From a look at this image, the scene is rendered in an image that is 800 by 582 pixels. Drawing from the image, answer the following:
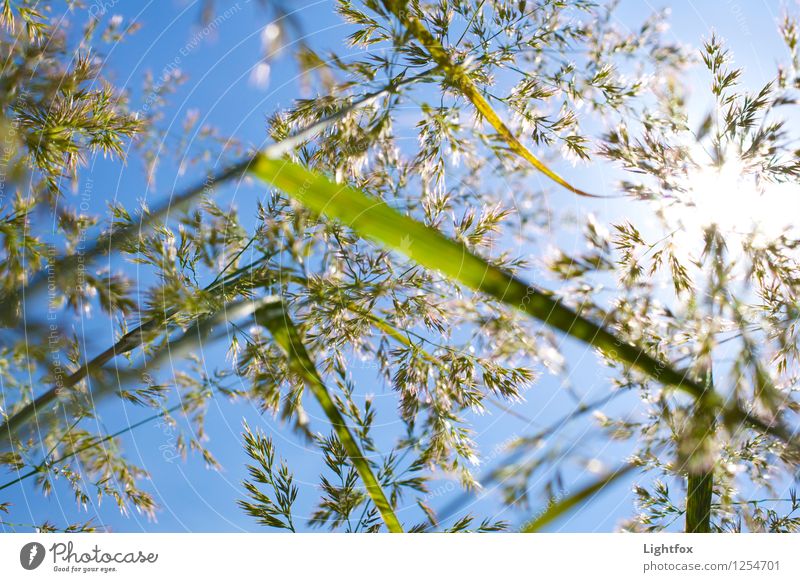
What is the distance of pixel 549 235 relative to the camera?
65 cm

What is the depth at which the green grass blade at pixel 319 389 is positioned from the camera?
0.61m

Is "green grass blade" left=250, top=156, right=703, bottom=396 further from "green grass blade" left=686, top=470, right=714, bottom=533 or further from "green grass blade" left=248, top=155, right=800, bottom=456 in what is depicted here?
"green grass blade" left=686, top=470, right=714, bottom=533

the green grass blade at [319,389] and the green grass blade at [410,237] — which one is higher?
the green grass blade at [410,237]

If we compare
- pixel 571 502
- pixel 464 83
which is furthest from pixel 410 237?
pixel 571 502

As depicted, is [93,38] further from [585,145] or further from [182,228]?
[585,145]

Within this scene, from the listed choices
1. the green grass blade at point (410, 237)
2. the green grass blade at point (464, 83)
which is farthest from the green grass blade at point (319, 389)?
the green grass blade at point (464, 83)

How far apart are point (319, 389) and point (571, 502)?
1.19 ft
